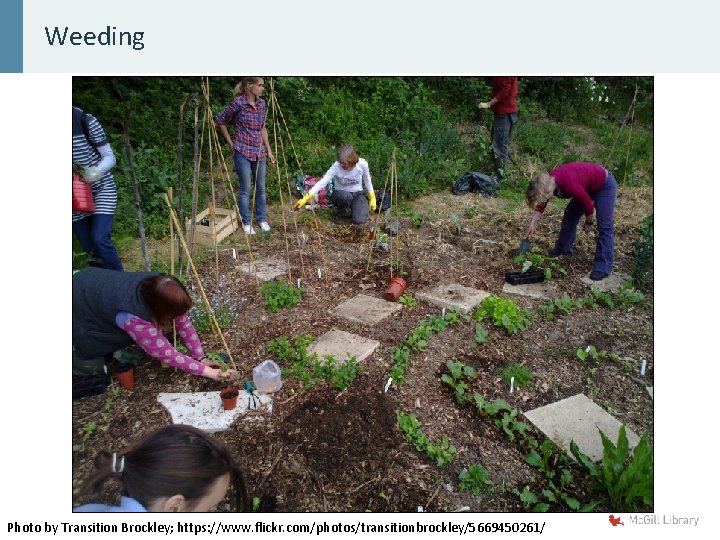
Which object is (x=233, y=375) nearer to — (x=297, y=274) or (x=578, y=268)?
(x=297, y=274)

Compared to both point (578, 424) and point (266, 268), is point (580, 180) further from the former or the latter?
point (266, 268)

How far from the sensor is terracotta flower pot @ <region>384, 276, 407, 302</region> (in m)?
4.49

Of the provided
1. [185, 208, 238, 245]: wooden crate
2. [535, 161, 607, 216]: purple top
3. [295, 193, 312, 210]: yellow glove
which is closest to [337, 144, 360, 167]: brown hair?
[295, 193, 312, 210]: yellow glove

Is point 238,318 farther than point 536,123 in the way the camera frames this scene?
No

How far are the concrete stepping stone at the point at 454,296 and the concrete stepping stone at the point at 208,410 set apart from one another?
190cm

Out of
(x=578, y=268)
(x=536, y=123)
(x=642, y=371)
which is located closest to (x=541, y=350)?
(x=642, y=371)

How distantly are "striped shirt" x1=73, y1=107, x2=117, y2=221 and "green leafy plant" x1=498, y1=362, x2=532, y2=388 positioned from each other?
323 cm

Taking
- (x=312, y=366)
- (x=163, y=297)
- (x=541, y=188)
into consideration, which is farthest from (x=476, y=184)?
(x=163, y=297)

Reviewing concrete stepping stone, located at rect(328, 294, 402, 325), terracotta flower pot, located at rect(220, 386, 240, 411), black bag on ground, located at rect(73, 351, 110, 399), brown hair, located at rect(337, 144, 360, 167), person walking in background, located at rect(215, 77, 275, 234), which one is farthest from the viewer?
brown hair, located at rect(337, 144, 360, 167)

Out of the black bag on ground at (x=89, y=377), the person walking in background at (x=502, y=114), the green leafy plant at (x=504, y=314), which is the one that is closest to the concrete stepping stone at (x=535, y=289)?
the green leafy plant at (x=504, y=314)

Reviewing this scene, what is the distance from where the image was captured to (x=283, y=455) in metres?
2.71

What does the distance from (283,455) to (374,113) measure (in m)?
8.18

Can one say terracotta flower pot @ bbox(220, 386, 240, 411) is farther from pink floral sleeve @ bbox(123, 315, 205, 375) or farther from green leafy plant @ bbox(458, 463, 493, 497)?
green leafy plant @ bbox(458, 463, 493, 497)

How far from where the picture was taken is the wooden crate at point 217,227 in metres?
5.70
